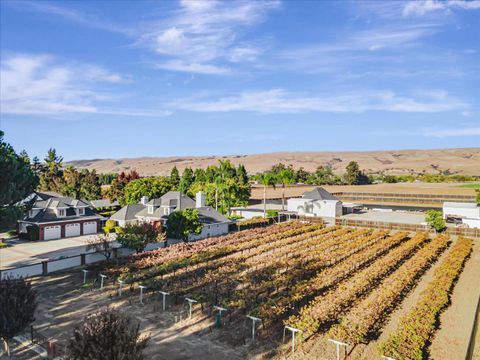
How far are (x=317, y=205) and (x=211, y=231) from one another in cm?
2486

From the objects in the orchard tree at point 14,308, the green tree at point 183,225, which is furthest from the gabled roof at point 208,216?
the orchard tree at point 14,308

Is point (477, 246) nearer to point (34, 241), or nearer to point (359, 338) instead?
point (359, 338)

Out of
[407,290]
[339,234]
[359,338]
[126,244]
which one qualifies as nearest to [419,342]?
[359,338]

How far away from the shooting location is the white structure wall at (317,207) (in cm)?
6506

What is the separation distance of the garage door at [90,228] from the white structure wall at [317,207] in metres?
35.1

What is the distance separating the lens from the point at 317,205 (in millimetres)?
66688

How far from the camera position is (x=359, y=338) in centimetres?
1728

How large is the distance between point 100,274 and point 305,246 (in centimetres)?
2194

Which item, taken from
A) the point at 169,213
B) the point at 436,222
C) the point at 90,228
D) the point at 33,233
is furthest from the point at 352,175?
the point at 33,233

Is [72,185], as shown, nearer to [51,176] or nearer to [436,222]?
[51,176]

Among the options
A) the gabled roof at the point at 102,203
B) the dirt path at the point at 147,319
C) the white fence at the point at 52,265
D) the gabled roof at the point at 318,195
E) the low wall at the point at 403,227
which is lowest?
the dirt path at the point at 147,319

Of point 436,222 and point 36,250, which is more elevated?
point 436,222

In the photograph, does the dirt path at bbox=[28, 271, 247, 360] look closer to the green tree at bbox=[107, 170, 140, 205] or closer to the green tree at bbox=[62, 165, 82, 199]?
the green tree at bbox=[62, 165, 82, 199]

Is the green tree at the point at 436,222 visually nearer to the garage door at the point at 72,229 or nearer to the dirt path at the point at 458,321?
the dirt path at the point at 458,321
